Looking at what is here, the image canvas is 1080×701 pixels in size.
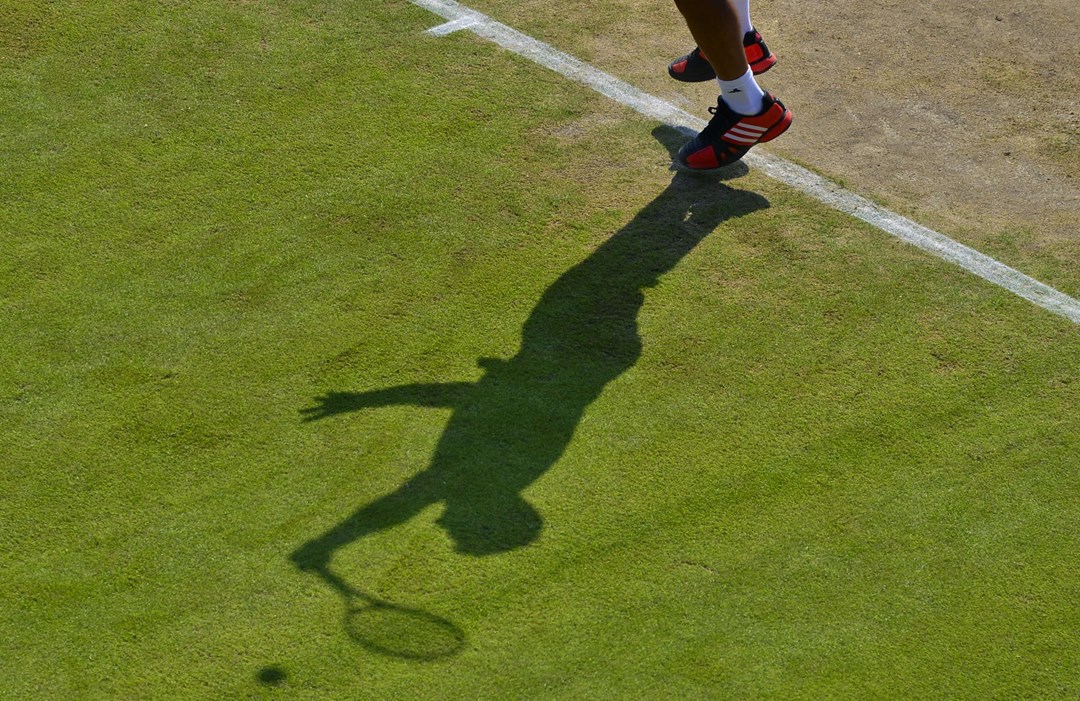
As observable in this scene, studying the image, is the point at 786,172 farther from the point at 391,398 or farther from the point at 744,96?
the point at 391,398

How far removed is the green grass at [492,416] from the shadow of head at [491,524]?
0.8 inches

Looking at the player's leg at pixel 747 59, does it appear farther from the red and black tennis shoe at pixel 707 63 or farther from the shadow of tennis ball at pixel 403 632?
the shadow of tennis ball at pixel 403 632

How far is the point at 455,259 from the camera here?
21.3 ft

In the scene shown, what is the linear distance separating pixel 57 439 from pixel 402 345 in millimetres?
1476

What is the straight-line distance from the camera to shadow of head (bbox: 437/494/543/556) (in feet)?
16.5

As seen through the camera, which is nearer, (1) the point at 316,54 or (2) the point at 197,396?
A: (2) the point at 197,396

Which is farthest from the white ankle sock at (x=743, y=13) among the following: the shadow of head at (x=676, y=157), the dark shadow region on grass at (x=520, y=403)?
the dark shadow region on grass at (x=520, y=403)

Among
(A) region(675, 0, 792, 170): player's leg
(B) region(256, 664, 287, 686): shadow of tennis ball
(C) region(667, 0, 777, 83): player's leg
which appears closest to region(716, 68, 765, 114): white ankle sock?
(A) region(675, 0, 792, 170): player's leg

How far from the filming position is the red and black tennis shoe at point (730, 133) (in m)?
7.05

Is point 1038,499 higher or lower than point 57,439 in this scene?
lower

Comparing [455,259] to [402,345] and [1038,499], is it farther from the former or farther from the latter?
[1038,499]

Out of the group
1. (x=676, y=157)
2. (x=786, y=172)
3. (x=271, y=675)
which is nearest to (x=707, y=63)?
(x=676, y=157)

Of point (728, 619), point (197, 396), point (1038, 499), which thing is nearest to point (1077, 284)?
point (1038, 499)

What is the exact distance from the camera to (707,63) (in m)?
7.75
